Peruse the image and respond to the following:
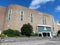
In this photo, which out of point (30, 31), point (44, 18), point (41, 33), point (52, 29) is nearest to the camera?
point (30, 31)

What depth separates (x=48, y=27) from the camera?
152 ft

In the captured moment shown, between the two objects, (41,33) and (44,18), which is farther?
(44,18)

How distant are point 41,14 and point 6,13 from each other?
12.8 m

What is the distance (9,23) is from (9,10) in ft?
12.6

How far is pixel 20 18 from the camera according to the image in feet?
120

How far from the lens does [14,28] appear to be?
34.7 meters

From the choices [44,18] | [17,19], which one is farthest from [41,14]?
[17,19]

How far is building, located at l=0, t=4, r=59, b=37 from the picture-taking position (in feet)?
Result: 116

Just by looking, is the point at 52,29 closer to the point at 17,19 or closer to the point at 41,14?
the point at 41,14

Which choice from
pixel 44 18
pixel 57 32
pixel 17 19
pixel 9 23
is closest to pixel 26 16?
pixel 17 19

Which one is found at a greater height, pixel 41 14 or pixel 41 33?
pixel 41 14

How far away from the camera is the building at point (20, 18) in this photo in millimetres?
35250

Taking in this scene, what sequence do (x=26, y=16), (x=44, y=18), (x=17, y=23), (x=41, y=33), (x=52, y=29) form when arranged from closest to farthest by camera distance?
1. (x=17, y=23)
2. (x=26, y=16)
3. (x=41, y=33)
4. (x=44, y=18)
5. (x=52, y=29)

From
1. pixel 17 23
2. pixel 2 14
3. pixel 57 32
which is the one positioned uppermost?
pixel 2 14
